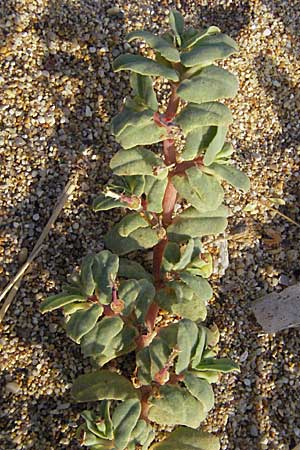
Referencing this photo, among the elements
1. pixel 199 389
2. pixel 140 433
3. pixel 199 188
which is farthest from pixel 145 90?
pixel 140 433

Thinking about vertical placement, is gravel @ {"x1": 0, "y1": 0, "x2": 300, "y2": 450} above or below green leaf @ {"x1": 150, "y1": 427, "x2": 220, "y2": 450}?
above

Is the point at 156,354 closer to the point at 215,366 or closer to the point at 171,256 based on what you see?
the point at 215,366

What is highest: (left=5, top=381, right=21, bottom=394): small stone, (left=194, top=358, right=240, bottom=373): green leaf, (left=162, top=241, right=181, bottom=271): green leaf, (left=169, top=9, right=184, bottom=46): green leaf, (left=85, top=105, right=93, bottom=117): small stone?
(left=169, top=9, right=184, bottom=46): green leaf

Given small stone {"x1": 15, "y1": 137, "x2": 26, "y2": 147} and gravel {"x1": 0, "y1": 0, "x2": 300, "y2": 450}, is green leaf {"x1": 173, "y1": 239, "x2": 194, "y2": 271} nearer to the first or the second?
gravel {"x1": 0, "y1": 0, "x2": 300, "y2": 450}

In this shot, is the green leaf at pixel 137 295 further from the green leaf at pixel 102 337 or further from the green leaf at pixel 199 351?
the green leaf at pixel 199 351

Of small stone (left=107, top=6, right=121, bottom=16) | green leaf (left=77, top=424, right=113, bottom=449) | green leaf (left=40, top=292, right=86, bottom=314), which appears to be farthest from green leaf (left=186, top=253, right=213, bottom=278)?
small stone (left=107, top=6, right=121, bottom=16)

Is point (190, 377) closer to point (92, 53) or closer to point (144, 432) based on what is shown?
point (144, 432)

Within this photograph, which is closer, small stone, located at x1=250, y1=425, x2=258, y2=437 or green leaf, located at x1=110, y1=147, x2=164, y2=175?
green leaf, located at x1=110, y1=147, x2=164, y2=175

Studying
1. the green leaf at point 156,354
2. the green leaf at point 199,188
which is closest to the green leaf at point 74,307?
the green leaf at point 156,354
